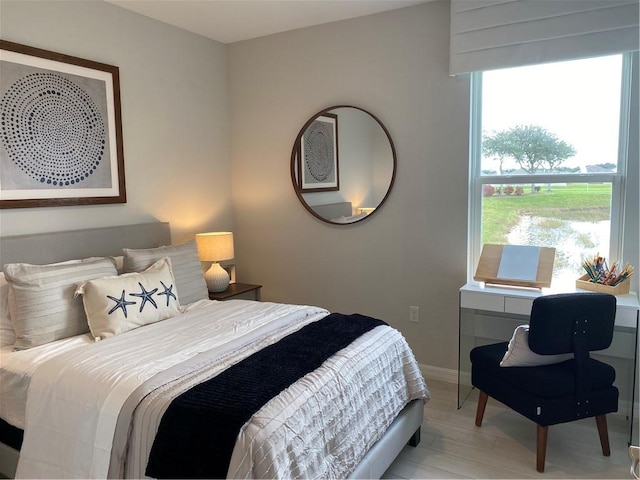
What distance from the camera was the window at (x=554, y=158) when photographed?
9.56 ft

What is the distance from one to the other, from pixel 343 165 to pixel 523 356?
195cm

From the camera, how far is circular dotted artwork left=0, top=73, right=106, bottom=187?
2676 mm

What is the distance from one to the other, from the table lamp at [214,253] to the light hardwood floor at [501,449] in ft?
5.79

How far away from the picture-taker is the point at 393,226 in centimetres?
356

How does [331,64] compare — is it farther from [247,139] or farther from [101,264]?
[101,264]

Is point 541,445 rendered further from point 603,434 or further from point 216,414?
point 216,414

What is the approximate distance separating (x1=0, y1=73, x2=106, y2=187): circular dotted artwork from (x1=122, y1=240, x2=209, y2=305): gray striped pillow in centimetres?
61

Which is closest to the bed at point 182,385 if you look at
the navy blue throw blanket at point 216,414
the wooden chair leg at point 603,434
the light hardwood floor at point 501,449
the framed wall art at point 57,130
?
the navy blue throw blanket at point 216,414

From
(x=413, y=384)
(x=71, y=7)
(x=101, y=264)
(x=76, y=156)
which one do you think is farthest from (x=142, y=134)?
(x=413, y=384)

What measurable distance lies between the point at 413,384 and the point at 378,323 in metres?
0.36

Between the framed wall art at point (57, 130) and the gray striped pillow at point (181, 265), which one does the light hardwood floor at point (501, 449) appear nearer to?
the gray striped pillow at point (181, 265)

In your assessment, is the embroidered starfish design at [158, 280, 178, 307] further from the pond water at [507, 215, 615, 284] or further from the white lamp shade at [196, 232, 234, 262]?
the pond water at [507, 215, 615, 284]

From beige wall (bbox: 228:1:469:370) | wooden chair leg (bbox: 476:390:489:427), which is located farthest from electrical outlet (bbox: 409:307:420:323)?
wooden chair leg (bbox: 476:390:489:427)

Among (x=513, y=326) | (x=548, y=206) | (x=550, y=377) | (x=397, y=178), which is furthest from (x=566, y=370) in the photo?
(x=397, y=178)
